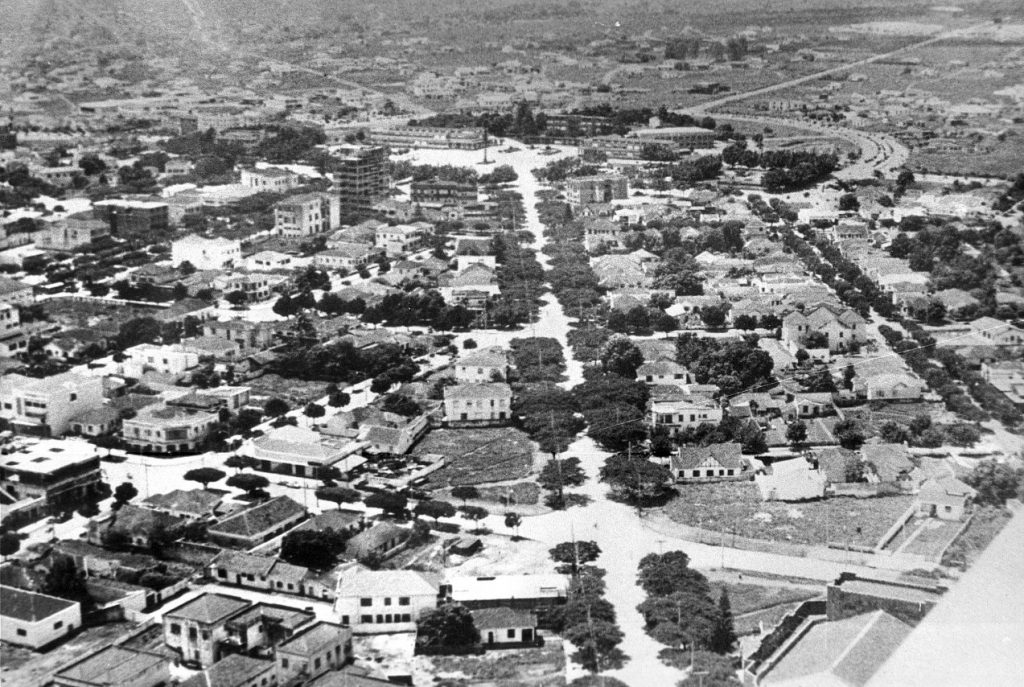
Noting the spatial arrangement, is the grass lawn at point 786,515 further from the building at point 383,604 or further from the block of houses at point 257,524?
the block of houses at point 257,524

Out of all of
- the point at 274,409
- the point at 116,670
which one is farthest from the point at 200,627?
the point at 274,409

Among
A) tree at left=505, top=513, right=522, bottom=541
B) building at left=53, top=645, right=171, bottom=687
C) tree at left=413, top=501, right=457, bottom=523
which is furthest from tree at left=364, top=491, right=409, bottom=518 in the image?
building at left=53, top=645, right=171, bottom=687

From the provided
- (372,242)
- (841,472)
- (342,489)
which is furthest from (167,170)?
(841,472)

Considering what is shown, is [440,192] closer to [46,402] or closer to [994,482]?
[46,402]

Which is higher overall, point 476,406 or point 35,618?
point 35,618

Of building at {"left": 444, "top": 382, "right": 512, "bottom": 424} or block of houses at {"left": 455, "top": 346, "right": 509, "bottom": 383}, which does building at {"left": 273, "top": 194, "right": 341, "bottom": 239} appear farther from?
building at {"left": 444, "top": 382, "right": 512, "bottom": 424}
